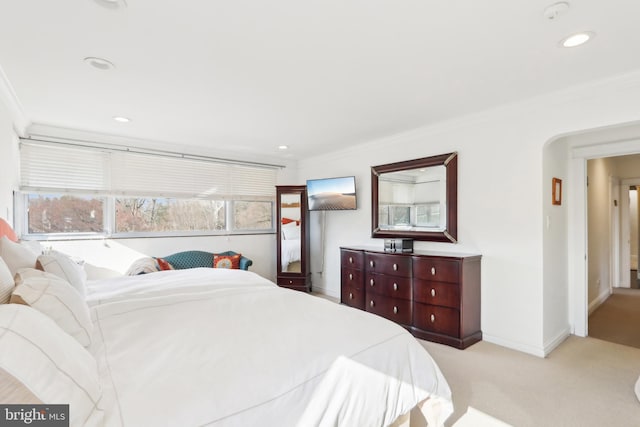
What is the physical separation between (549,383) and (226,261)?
3933 mm

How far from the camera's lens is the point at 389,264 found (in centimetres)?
386

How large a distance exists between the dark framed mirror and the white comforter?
2233 millimetres

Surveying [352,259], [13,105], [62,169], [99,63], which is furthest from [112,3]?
[352,259]

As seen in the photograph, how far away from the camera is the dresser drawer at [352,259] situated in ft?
13.9

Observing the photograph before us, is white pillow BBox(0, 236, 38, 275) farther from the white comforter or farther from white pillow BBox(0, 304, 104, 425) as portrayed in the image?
white pillow BBox(0, 304, 104, 425)

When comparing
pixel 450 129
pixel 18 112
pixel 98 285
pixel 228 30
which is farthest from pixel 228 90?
pixel 450 129

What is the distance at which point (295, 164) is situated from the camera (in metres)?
6.06

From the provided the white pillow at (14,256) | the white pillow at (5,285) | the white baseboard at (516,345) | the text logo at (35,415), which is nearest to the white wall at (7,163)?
the white pillow at (14,256)

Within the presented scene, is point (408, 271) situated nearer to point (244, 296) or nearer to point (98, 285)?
point (244, 296)

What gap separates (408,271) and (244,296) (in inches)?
82.5

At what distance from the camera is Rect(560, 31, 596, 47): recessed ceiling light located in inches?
77.2

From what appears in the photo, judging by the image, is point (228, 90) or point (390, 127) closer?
point (228, 90)

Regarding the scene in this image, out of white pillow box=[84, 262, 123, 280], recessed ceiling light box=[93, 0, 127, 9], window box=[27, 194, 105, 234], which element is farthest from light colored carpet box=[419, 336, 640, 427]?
window box=[27, 194, 105, 234]

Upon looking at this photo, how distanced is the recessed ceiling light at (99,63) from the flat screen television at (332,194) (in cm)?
324
